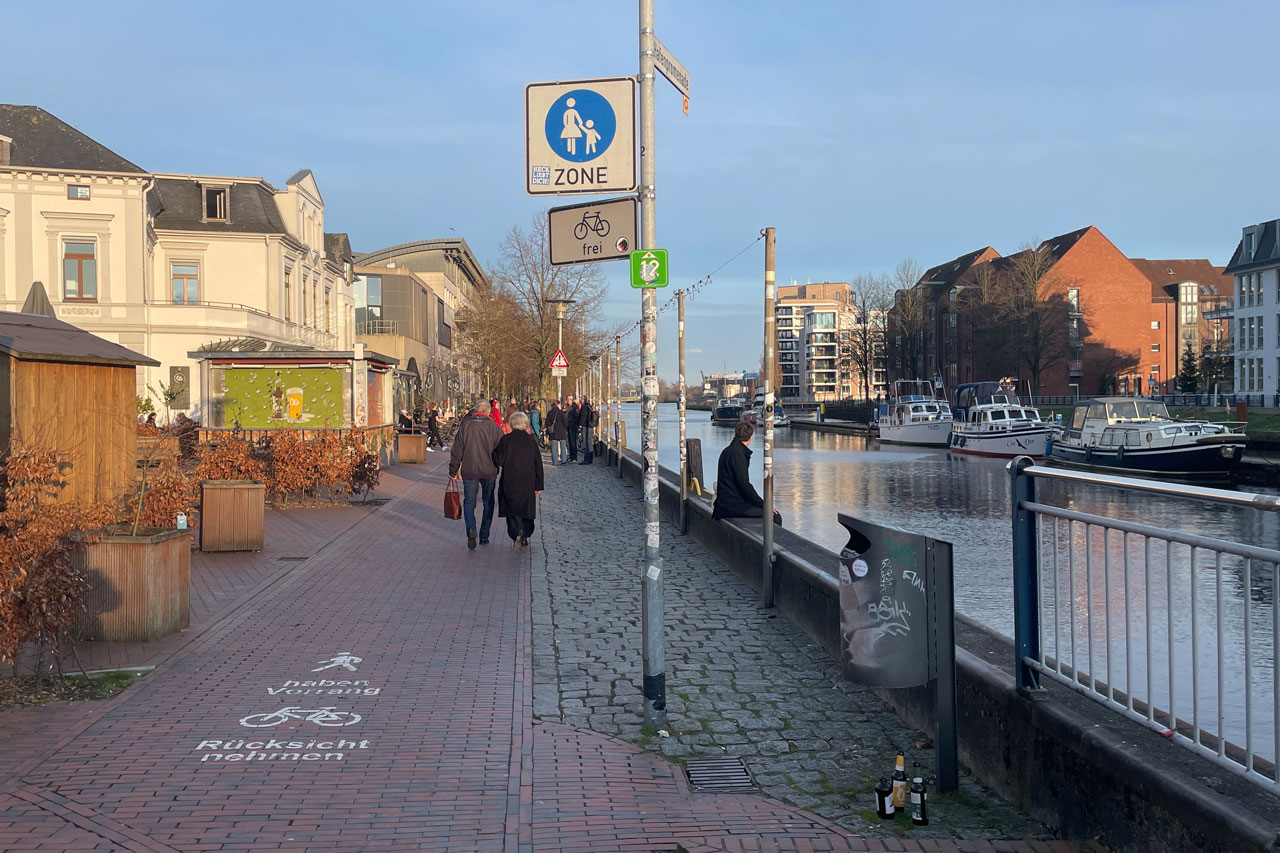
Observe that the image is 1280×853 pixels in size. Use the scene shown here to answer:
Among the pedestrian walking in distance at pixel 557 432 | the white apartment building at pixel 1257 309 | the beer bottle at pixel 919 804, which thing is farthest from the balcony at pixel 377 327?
the beer bottle at pixel 919 804

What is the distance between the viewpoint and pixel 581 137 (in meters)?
6.22

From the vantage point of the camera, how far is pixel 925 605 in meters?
5.00

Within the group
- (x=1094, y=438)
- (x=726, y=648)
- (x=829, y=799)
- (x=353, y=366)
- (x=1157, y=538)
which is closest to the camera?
(x=1157, y=538)

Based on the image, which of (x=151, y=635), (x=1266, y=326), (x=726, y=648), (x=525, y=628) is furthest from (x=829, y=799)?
(x=1266, y=326)

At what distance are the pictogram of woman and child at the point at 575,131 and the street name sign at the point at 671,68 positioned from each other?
19.9 inches

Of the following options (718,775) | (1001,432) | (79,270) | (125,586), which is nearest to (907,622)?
(718,775)

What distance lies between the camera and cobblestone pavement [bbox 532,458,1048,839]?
4.88m

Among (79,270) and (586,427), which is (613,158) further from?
(79,270)

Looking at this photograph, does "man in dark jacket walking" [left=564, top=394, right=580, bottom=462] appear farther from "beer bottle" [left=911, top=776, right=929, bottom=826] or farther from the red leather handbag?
"beer bottle" [left=911, top=776, right=929, bottom=826]

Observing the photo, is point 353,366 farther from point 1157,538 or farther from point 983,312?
point 983,312

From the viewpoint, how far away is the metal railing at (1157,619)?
3.43 metres

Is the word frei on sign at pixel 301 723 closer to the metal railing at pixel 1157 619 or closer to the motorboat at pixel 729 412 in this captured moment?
the metal railing at pixel 1157 619

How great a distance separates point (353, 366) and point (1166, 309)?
8288cm

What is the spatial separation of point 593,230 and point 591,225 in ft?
0.10
